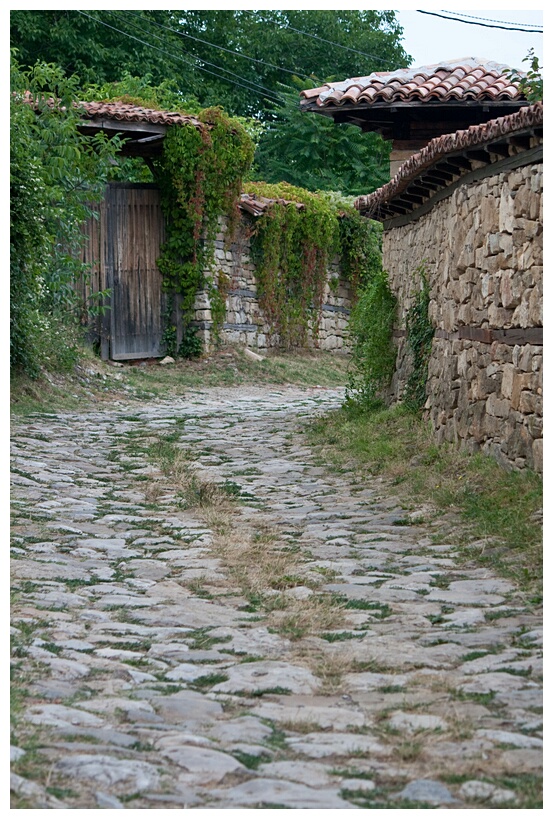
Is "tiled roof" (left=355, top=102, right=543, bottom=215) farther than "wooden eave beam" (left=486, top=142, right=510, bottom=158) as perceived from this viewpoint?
No

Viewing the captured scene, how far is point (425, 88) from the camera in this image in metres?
12.0

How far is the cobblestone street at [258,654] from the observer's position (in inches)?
124

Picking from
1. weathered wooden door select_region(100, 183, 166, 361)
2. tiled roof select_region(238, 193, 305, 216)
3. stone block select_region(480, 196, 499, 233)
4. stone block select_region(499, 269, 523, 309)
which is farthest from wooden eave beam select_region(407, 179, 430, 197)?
tiled roof select_region(238, 193, 305, 216)

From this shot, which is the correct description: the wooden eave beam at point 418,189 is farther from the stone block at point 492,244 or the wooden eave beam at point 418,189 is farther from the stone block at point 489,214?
the stone block at point 492,244

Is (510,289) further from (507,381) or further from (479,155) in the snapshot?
(479,155)

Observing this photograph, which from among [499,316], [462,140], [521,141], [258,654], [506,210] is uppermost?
[462,140]

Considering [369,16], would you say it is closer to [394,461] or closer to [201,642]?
[394,461]

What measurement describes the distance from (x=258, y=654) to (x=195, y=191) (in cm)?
1280

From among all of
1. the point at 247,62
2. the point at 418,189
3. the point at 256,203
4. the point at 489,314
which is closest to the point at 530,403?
the point at 489,314

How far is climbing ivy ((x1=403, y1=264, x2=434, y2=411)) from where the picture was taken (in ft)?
32.4

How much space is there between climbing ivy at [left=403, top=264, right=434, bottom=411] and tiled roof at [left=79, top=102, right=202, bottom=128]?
621 centimetres

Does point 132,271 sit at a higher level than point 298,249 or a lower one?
lower

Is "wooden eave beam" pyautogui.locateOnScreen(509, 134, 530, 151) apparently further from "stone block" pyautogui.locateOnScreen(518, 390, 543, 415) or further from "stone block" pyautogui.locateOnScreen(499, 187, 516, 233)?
"stone block" pyautogui.locateOnScreen(518, 390, 543, 415)

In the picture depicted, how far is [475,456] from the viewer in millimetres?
7742
